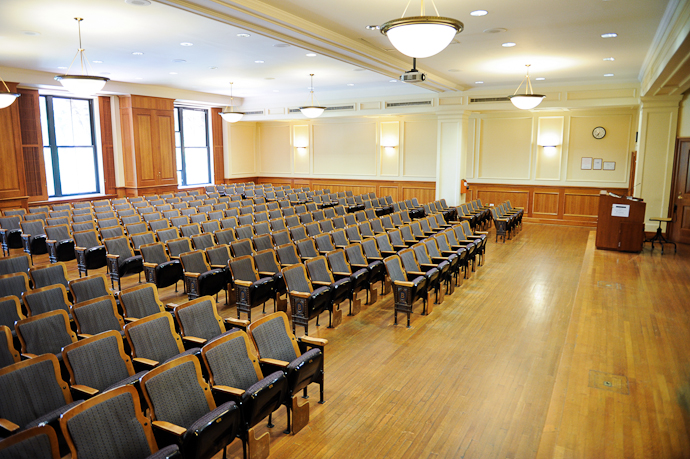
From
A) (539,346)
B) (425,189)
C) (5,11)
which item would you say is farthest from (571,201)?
(5,11)

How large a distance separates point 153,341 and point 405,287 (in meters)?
3.34

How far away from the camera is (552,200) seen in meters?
15.5

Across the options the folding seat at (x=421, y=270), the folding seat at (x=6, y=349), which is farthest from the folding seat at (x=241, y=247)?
the folding seat at (x=6, y=349)

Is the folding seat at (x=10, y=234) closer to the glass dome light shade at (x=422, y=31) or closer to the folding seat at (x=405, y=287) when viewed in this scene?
the folding seat at (x=405, y=287)

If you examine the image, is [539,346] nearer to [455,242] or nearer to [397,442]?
[397,442]

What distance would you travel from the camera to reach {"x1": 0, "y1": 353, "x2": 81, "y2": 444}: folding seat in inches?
120

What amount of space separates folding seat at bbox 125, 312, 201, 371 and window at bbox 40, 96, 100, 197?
12840mm

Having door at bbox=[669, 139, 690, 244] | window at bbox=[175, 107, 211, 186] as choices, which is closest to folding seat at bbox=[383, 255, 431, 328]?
door at bbox=[669, 139, 690, 244]

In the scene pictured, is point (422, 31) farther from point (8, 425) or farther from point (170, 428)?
point (8, 425)

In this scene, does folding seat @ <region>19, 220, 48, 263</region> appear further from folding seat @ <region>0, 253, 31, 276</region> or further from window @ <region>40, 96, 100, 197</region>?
window @ <region>40, 96, 100, 197</region>

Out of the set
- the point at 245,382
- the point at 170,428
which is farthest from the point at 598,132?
the point at 170,428

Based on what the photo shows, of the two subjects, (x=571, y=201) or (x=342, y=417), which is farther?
(x=571, y=201)

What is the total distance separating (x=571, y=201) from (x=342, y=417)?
13603mm

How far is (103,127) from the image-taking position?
1540 cm
